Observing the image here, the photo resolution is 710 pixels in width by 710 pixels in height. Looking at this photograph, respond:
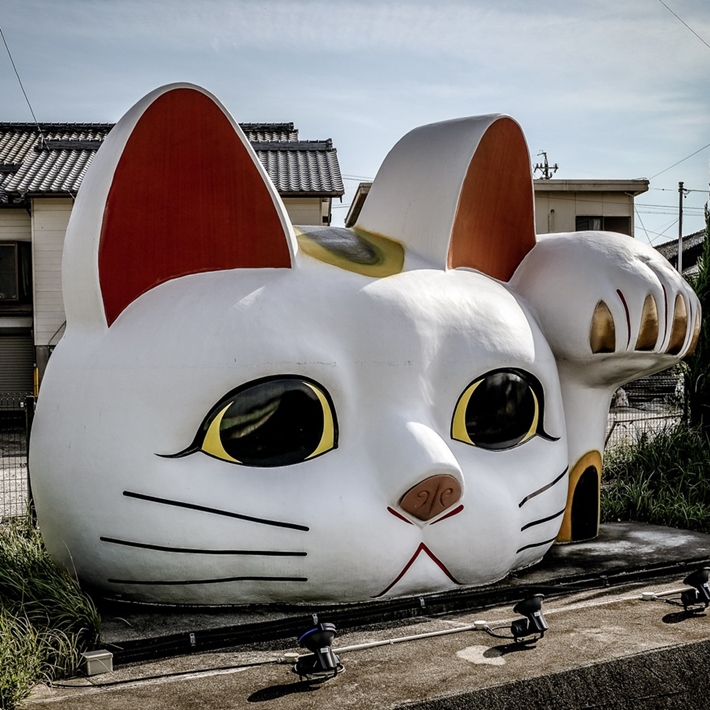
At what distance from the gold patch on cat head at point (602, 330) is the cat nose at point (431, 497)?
1.48 meters

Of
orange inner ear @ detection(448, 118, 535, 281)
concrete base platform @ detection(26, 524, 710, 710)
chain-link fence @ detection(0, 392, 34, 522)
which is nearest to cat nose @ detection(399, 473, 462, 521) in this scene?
concrete base platform @ detection(26, 524, 710, 710)

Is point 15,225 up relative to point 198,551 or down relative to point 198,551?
up

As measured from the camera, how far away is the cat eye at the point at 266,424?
4.59m

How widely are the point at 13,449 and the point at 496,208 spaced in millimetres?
10947

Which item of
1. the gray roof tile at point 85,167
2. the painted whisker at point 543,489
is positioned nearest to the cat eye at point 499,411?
the painted whisker at point 543,489

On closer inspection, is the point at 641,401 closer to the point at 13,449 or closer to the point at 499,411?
the point at 13,449

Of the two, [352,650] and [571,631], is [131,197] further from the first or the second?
[571,631]

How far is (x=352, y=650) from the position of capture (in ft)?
13.9

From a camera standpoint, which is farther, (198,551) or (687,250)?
(687,250)

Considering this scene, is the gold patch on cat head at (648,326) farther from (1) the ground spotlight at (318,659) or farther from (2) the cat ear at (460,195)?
(1) the ground spotlight at (318,659)

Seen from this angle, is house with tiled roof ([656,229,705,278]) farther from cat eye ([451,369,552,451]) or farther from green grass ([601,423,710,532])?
cat eye ([451,369,552,451])

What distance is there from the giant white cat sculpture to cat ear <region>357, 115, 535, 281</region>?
67 mm

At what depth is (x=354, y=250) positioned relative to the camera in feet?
17.8

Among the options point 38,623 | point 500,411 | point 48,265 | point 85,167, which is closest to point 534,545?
point 500,411
